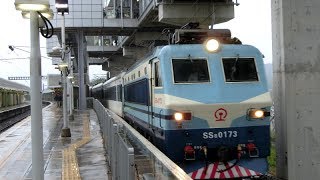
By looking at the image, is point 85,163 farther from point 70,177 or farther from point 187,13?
point 187,13

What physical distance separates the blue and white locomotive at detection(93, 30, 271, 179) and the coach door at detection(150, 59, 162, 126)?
0.07 ft

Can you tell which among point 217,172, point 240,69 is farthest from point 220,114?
point 240,69

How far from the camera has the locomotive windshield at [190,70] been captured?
9.61 meters

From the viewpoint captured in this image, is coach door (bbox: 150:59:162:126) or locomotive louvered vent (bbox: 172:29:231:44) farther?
locomotive louvered vent (bbox: 172:29:231:44)

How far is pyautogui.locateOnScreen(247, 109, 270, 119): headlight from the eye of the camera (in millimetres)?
9328

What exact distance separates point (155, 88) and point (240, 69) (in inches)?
70.8

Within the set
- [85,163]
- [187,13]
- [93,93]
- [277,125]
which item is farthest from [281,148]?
[93,93]

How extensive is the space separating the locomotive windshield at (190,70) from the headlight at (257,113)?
1.05m

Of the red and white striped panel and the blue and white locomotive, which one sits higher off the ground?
the blue and white locomotive

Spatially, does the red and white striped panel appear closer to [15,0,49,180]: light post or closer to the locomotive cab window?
the locomotive cab window

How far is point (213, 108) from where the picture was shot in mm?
9203

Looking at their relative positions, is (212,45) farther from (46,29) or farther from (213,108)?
(46,29)

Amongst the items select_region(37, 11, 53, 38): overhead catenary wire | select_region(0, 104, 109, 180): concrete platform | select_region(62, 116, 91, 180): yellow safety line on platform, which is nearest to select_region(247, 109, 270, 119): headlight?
select_region(0, 104, 109, 180): concrete platform

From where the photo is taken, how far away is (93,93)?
57156 mm
